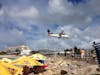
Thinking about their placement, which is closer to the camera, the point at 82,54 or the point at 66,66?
the point at 66,66

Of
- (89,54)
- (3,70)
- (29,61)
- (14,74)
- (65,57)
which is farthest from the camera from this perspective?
(65,57)

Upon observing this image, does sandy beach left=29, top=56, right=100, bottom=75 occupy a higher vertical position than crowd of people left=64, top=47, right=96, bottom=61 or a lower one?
lower

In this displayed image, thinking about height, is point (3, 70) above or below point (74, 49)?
below

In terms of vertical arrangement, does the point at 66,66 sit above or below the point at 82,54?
below

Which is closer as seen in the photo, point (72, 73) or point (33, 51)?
point (72, 73)

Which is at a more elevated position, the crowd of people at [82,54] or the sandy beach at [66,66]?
the crowd of people at [82,54]

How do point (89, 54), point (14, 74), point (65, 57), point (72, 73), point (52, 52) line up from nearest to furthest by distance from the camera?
point (14, 74), point (72, 73), point (89, 54), point (65, 57), point (52, 52)

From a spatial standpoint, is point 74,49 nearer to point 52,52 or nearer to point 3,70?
point 52,52

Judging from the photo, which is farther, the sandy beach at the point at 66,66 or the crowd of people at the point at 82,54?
the crowd of people at the point at 82,54

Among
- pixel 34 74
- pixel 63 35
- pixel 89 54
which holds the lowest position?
pixel 34 74

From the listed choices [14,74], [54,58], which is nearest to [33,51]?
[54,58]

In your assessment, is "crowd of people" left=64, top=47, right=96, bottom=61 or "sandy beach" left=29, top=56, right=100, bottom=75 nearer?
"sandy beach" left=29, top=56, right=100, bottom=75

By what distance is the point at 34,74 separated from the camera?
33812 mm

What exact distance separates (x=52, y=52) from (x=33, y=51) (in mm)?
4720
